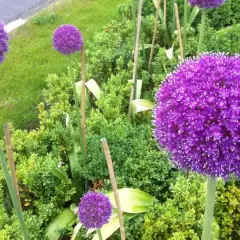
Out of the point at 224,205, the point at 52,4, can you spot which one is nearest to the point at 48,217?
the point at 224,205

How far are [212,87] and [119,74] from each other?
3.15 m

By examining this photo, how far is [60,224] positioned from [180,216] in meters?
0.88

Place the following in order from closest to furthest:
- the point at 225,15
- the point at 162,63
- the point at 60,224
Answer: the point at 60,224 < the point at 162,63 < the point at 225,15

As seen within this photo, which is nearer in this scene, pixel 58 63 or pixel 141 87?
pixel 141 87

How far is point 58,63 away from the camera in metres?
5.78

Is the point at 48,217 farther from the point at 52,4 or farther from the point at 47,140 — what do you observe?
the point at 52,4

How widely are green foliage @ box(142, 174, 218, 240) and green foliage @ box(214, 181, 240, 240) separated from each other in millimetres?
120

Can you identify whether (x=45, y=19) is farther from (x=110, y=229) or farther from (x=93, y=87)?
(x=110, y=229)

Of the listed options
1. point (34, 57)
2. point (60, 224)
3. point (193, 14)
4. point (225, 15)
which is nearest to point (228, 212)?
point (60, 224)

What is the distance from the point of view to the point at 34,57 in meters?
5.96

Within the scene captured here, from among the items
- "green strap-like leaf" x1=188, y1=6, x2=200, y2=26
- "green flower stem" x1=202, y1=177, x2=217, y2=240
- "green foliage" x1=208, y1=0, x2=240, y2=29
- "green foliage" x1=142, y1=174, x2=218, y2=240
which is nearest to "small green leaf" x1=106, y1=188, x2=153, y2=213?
"green foliage" x1=142, y1=174, x2=218, y2=240

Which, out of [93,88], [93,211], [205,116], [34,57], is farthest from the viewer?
[34,57]

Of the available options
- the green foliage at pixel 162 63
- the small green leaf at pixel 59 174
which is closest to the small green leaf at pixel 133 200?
the small green leaf at pixel 59 174

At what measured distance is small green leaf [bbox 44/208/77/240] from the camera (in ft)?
10.5
